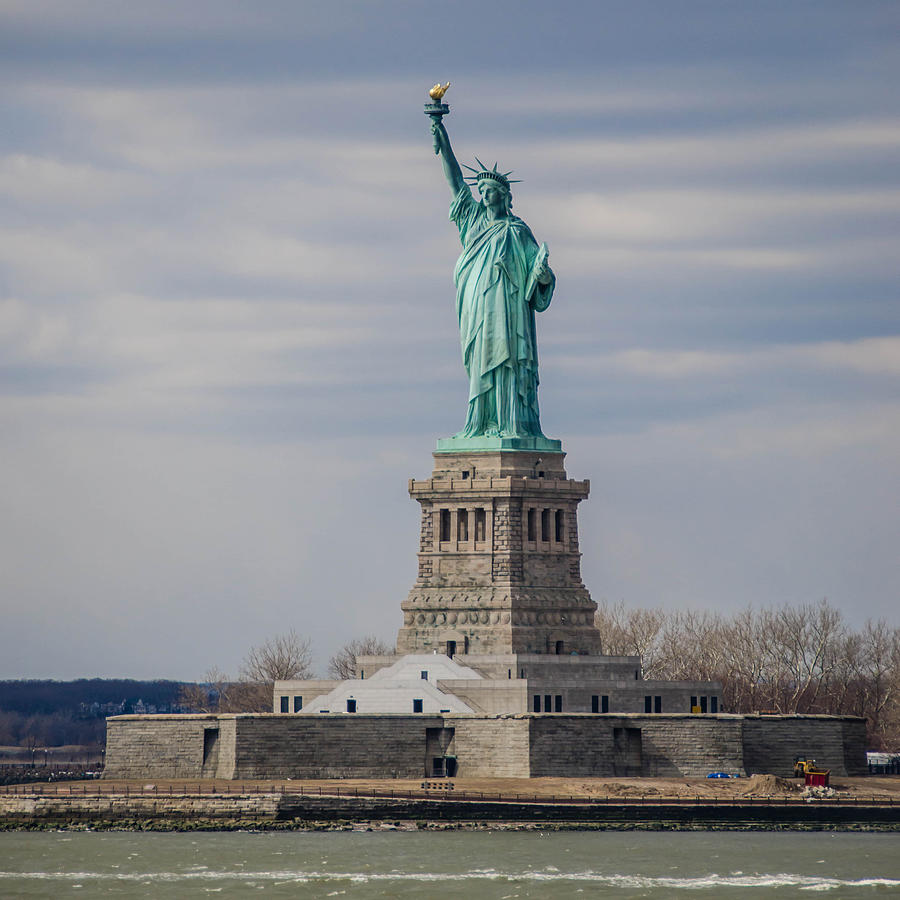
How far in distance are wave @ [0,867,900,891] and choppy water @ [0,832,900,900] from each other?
0.05 metres

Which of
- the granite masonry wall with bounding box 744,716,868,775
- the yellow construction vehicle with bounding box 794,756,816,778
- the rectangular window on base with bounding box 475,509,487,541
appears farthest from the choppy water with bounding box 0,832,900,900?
the rectangular window on base with bounding box 475,509,487,541

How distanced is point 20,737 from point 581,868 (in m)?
104

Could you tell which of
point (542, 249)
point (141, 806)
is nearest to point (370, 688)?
point (141, 806)

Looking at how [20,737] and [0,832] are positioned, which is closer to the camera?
[0,832]

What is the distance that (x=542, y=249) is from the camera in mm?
88812

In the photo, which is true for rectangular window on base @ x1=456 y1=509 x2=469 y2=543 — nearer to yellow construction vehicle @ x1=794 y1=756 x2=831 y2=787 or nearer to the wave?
yellow construction vehicle @ x1=794 y1=756 x2=831 y2=787

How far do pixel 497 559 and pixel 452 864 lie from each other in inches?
827

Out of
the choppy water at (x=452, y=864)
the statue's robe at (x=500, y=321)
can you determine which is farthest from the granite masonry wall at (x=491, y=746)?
the statue's robe at (x=500, y=321)

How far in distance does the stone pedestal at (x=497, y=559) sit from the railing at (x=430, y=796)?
1017cm

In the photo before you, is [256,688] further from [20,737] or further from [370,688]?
[20,737]

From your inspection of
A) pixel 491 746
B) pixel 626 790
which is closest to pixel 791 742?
pixel 626 790

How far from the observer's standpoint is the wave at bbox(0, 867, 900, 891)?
64062 millimetres

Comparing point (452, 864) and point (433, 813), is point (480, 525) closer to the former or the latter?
point (433, 813)

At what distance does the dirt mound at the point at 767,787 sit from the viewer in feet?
258
